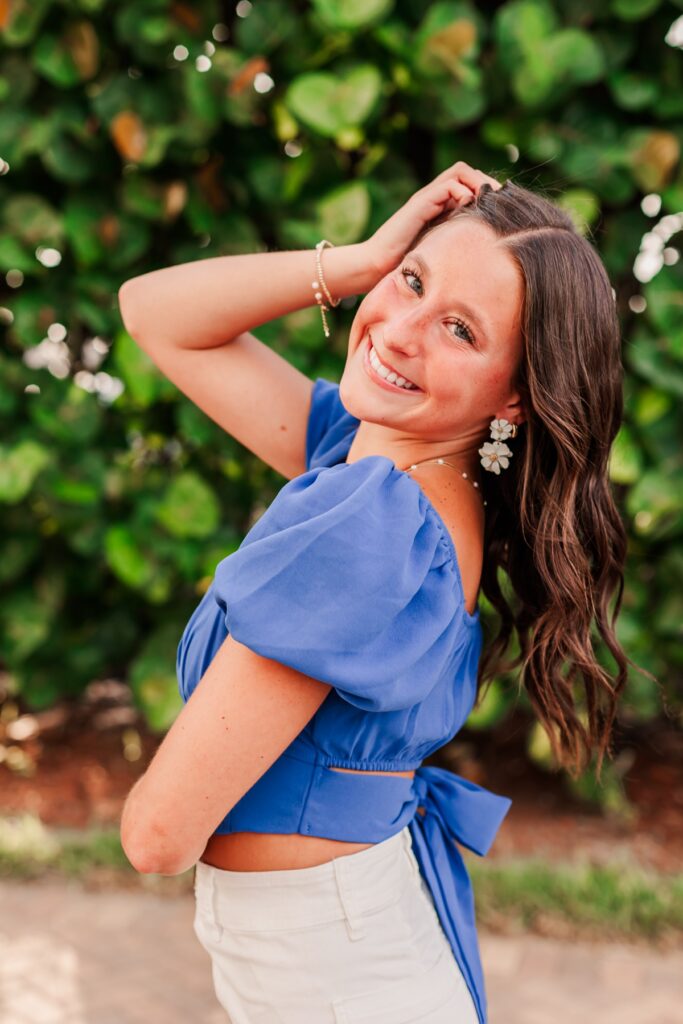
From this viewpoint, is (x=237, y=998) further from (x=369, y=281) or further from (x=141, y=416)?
(x=141, y=416)

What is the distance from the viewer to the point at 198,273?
2010mm

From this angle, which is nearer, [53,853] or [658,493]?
[658,493]

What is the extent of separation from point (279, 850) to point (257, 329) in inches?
81.2

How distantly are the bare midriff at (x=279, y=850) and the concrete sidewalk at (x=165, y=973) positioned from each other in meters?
1.65

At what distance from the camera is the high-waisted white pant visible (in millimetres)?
1540

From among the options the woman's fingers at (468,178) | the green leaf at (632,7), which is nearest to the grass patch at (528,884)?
the woman's fingers at (468,178)

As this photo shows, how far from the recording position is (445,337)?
Answer: 1.59 metres

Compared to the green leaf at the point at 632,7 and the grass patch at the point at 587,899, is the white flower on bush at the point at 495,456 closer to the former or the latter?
the green leaf at the point at 632,7

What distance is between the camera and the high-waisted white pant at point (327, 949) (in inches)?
60.6

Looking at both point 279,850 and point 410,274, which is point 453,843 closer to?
point 279,850

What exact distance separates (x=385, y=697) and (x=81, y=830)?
2857 mm

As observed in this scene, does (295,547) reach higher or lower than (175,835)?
higher

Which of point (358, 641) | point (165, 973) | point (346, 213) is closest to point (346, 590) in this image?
point (358, 641)

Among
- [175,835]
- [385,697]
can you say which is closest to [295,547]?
[385,697]
